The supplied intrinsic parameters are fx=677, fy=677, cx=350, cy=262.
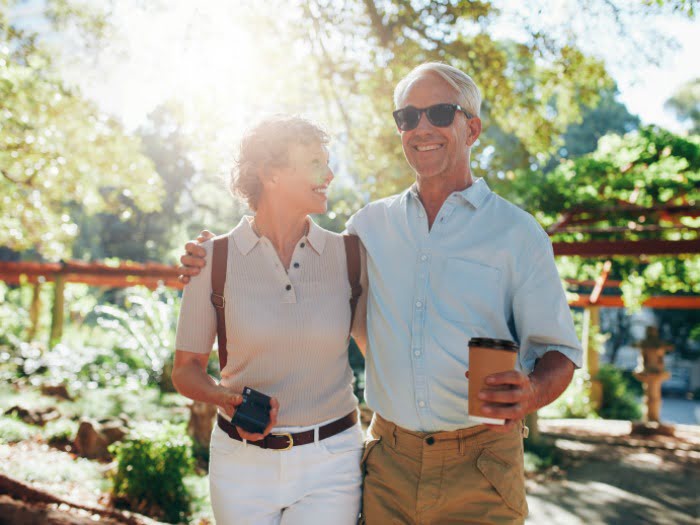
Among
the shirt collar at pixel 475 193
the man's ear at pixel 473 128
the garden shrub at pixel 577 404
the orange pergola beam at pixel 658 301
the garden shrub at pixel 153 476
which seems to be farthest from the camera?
the garden shrub at pixel 577 404

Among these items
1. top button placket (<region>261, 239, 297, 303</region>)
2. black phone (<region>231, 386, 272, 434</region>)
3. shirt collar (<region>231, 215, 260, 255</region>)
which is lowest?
black phone (<region>231, 386, 272, 434</region>)

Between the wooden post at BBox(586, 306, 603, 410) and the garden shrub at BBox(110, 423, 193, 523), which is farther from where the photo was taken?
the wooden post at BBox(586, 306, 603, 410)

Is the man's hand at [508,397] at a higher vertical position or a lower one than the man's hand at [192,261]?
lower

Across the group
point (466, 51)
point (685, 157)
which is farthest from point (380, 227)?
point (685, 157)

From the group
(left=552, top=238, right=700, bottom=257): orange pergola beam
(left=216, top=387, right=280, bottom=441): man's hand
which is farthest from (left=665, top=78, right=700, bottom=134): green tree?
(left=216, top=387, right=280, bottom=441): man's hand

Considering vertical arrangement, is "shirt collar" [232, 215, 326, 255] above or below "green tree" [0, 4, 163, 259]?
below

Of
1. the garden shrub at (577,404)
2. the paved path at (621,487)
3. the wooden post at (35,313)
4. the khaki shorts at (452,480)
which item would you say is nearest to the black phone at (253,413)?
the khaki shorts at (452,480)

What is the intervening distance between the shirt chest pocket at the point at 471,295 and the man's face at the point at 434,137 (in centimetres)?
36

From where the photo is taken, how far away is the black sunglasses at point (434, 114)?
225 cm

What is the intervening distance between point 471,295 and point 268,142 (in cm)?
90

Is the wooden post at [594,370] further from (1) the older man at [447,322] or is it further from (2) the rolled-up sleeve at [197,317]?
(2) the rolled-up sleeve at [197,317]

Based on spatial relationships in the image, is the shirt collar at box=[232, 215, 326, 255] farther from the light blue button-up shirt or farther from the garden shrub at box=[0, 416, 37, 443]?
the garden shrub at box=[0, 416, 37, 443]

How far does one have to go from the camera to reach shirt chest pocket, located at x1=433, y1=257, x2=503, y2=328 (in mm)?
2105

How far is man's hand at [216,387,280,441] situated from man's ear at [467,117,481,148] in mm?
1117
